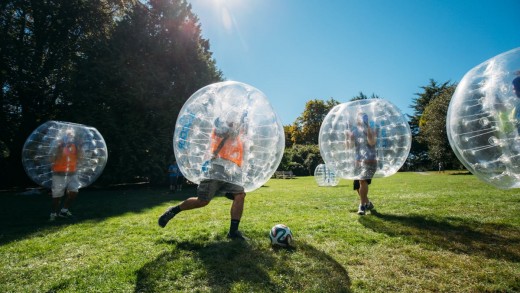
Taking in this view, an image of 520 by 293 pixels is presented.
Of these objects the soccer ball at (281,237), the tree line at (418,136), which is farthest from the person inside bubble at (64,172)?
the tree line at (418,136)

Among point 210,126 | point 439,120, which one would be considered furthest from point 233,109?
point 439,120

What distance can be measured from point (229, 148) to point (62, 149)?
6.05 meters

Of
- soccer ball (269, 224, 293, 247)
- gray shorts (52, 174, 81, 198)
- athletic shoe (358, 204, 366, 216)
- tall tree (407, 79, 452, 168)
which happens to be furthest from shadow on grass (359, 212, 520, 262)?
tall tree (407, 79, 452, 168)

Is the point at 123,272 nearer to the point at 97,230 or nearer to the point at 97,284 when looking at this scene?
the point at 97,284

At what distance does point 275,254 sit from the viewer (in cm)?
425

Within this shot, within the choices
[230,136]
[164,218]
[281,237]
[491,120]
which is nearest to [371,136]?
[491,120]

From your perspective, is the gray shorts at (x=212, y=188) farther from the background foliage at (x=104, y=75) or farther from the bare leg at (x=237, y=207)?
the background foliage at (x=104, y=75)

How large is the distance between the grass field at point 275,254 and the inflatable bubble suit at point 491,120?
1221 millimetres

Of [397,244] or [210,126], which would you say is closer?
[397,244]

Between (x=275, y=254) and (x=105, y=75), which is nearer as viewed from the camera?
(x=275, y=254)

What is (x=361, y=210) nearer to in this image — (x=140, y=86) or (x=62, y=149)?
(x=62, y=149)

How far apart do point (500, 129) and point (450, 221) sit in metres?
2.94

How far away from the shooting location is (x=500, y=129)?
379 centimetres

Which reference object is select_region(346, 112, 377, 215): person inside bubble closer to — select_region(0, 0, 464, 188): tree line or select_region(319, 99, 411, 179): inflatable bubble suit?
select_region(319, 99, 411, 179): inflatable bubble suit
